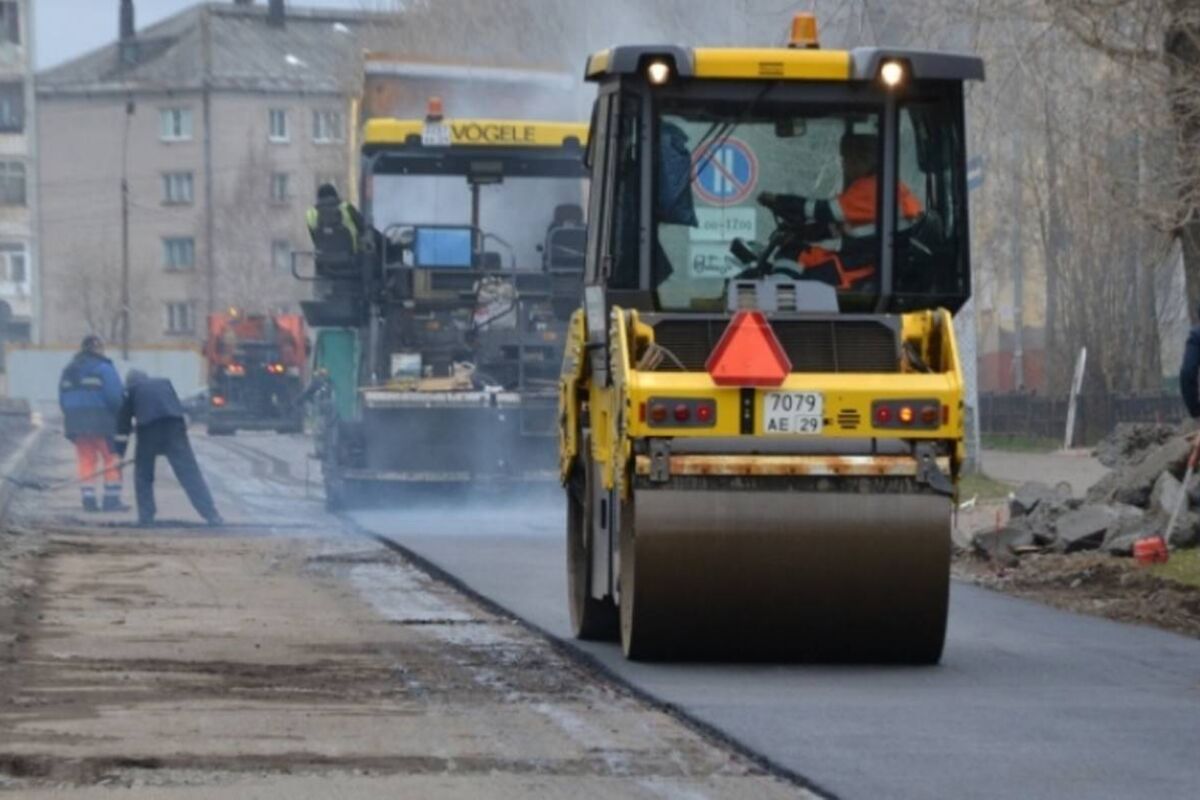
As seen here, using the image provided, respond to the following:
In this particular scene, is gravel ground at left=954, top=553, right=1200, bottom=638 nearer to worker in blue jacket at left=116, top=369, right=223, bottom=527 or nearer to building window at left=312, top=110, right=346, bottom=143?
worker in blue jacket at left=116, top=369, right=223, bottom=527

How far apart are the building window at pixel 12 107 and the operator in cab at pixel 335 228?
74.4 meters

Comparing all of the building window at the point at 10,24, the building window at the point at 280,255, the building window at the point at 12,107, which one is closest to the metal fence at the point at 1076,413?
the building window at the point at 280,255

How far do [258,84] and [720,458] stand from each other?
3323 inches

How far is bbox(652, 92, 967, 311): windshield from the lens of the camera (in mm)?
11891

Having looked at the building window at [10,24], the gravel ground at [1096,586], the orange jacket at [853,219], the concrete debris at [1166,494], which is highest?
the building window at [10,24]

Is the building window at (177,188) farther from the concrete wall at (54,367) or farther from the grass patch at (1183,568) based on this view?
the grass patch at (1183,568)

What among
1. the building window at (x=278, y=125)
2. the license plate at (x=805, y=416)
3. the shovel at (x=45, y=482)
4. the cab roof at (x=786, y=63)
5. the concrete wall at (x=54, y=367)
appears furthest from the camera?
the building window at (x=278, y=125)

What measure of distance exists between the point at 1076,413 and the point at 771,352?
2793 centimetres

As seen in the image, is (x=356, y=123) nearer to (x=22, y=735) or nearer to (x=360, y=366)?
(x=360, y=366)

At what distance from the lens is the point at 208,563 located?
18359 millimetres

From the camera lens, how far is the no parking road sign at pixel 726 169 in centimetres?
Answer: 1192

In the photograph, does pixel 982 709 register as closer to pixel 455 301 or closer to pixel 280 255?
pixel 455 301

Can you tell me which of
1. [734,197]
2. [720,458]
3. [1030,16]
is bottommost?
[720,458]

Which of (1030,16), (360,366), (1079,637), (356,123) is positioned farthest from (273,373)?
(1079,637)
